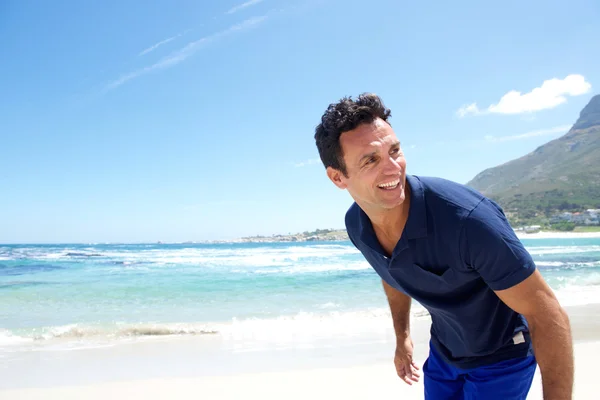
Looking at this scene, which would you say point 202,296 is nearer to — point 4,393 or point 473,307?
point 4,393

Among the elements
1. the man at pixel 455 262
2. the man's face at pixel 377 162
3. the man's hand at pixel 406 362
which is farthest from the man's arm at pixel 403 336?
the man's face at pixel 377 162

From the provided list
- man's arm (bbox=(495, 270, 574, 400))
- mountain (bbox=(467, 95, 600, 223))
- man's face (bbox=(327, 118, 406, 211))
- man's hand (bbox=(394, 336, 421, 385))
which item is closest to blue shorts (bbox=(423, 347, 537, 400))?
man's arm (bbox=(495, 270, 574, 400))

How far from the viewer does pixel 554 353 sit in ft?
5.03

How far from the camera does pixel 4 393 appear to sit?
496 cm

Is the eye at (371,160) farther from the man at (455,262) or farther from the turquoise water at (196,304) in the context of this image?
the turquoise water at (196,304)

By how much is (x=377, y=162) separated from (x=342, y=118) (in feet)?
0.83

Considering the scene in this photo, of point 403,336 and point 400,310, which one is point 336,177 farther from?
point 403,336

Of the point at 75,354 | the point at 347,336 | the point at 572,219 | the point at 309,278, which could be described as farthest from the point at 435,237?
the point at 572,219

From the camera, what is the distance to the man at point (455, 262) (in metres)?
1.55

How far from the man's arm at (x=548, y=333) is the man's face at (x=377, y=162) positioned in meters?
0.59

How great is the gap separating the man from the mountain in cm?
8347

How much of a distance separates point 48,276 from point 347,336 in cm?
1775

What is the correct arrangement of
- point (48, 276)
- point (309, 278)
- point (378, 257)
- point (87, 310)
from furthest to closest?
point (48, 276)
point (309, 278)
point (87, 310)
point (378, 257)

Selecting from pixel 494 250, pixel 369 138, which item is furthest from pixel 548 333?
pixel 369 138
